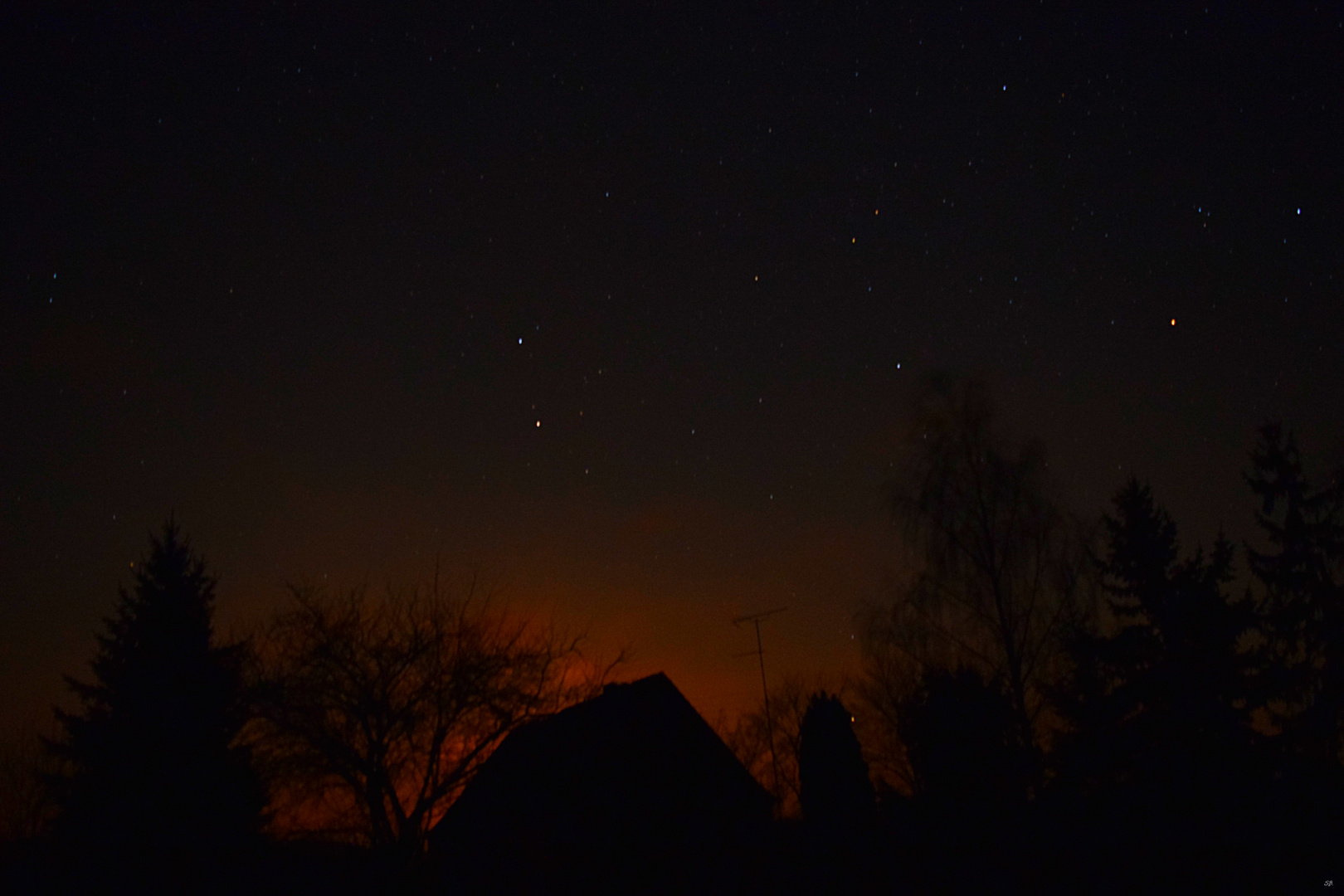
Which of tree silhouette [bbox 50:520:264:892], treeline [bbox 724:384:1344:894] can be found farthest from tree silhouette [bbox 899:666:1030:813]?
tree silhouette [bbox 50:520:264:892]

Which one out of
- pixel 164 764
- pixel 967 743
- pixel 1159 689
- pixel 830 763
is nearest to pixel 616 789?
pixel 830 763

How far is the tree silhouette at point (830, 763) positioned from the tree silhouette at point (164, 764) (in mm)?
11917

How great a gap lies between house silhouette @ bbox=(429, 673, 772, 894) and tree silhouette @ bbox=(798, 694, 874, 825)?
4.64 ft

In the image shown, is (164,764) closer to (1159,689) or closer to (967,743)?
(967,743)

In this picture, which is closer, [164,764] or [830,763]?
[164,764]

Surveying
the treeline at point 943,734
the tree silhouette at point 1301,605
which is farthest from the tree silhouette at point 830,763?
the tree silhouette at point 1301,605

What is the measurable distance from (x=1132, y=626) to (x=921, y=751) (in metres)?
5.51

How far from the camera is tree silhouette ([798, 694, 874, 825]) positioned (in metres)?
23.2

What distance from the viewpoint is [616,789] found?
2333cm

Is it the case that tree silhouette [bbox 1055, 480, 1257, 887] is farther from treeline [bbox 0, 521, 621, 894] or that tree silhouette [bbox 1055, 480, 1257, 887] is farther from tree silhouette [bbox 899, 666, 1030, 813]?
treeline [bbox 0, 521, 621, 894]

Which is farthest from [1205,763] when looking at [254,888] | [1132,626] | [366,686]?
[254,888]

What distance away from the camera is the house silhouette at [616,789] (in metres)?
20.5

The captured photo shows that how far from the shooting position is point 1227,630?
806 inches

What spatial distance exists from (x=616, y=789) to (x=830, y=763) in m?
5.00
